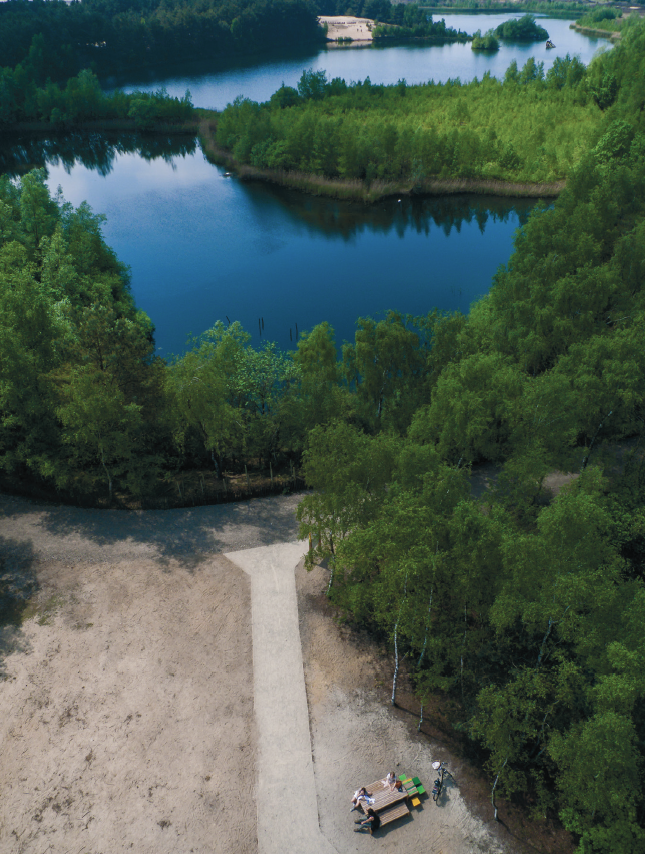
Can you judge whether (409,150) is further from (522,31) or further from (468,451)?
(522,31)

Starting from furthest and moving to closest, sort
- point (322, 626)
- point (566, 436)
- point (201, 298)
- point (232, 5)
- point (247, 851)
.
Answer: point (232, 5) < point (201, 298) < point (566, 436) < point (322, 626) < point (247, 851)

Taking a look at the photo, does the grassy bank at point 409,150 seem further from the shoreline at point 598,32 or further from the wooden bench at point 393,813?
the shoreline at point 598,32

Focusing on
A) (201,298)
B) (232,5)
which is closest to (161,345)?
(201,298)

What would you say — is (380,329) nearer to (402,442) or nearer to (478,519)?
(402,442)

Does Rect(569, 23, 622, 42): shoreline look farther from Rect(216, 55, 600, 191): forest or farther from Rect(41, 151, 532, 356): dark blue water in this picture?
Rect(41, 151, 532, 356): dark blue water

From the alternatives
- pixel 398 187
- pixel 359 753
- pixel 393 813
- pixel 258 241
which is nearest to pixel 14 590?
pixel 359 753

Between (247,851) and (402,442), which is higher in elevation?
(402,442)
